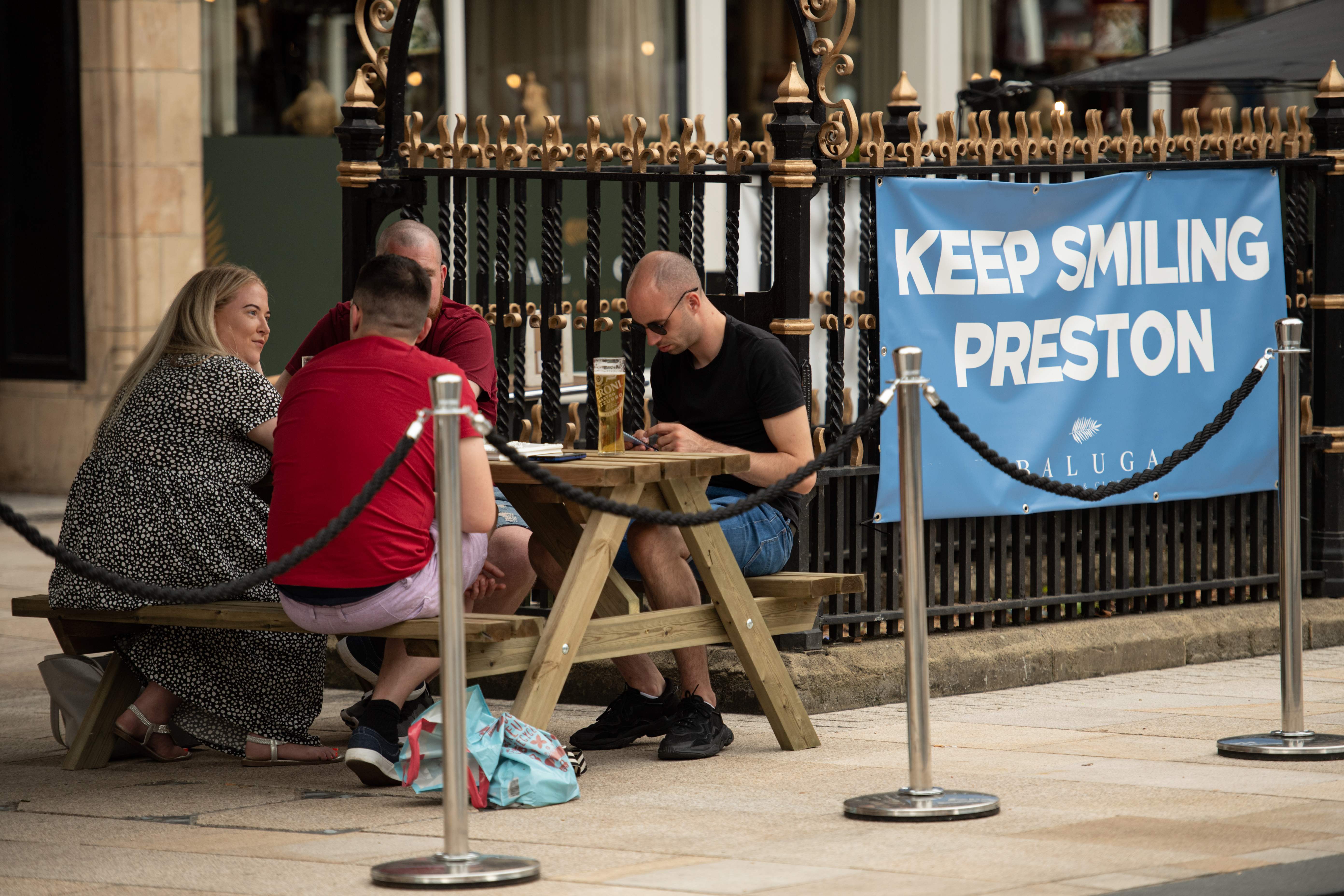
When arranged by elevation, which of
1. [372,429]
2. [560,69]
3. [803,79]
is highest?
[560,69]

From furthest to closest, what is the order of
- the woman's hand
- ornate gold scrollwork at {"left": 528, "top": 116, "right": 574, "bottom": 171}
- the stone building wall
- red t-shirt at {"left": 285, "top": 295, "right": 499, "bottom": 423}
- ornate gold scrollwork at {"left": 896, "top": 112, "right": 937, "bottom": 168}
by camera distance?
the stone building wall
ornate gold scrollwork at {"left": 896, "top": 112, "right": 937, "bottom": 168}
ornate gold scrollwork at {"left": 528, "top": 116, "right": 574, "bottom": 171}
red t-shirt at {"left": 285, "top": 295, "right": 499, "bottom": 423}
the woman's hand

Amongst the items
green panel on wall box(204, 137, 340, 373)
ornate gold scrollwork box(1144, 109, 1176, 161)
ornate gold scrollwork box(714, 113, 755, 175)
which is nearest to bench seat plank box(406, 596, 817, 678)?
ornate gold scrollwork box(714, 113, 755, 175)

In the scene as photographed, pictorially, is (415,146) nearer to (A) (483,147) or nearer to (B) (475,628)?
(A) (483,147)

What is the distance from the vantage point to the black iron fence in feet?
23.2

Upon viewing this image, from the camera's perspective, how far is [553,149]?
7137mm

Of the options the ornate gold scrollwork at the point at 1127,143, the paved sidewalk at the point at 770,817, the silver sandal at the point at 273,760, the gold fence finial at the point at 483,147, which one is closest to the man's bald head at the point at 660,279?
the gold fence finial at the point at 483,147

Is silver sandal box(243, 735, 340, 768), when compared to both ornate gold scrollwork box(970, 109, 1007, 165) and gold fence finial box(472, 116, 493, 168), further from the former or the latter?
ornate gold scrollwork box(970, 109, 1007, 165)

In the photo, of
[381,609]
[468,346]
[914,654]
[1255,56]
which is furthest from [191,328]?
[1255,56]

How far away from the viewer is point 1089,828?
16.4 ft

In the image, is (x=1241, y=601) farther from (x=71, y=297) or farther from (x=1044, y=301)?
(x=71, y=297)

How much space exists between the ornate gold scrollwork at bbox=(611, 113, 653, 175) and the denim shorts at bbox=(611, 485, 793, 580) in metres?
1.22

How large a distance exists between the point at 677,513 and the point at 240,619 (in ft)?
4.12

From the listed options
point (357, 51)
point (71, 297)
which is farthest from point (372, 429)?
point (357, 51)

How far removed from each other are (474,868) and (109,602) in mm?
1957
